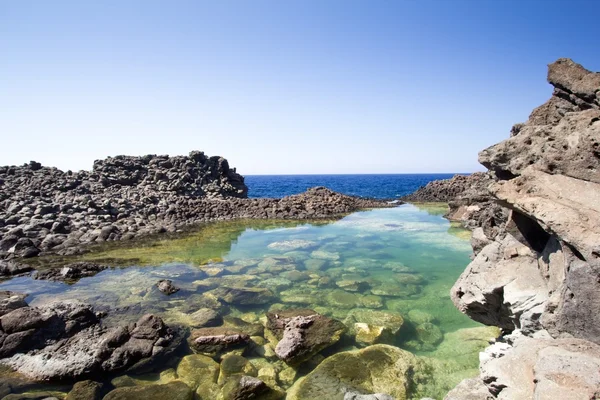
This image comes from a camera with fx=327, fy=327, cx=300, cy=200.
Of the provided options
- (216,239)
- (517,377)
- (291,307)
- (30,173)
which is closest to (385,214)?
(216,239)

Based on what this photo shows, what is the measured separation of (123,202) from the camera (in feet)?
106

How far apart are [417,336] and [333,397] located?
171 inches

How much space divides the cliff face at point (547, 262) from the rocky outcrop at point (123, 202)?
2097 cm

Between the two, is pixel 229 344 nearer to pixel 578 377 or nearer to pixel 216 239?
pixel 578 377

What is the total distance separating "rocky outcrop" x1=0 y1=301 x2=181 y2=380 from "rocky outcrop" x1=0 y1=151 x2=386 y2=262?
373 inches

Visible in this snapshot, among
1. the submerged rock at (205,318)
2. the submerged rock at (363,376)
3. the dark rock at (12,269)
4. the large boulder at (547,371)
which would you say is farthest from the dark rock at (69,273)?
the large boulder at (547,371)

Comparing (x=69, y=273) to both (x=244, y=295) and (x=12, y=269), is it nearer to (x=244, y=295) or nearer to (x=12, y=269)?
(x=12, y=269)

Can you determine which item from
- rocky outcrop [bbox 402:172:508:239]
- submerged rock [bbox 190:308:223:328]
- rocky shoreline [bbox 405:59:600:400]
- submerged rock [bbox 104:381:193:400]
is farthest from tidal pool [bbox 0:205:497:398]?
rocky outcrop [bbox 402:172:508:239]

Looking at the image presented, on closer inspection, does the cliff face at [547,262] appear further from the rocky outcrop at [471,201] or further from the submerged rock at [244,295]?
the submerged rock at [244,295]

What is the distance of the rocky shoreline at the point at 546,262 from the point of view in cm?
433

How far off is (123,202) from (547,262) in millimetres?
34180

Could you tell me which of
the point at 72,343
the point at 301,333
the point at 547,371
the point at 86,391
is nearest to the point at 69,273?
the point at 72,343

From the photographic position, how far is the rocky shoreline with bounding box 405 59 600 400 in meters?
4.33

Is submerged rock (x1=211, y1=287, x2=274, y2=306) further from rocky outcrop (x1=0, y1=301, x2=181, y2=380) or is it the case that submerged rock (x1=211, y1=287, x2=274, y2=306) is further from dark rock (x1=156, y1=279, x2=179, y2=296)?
rocky outcrop (x1=0, y1=301, x2=181, y2=380)
